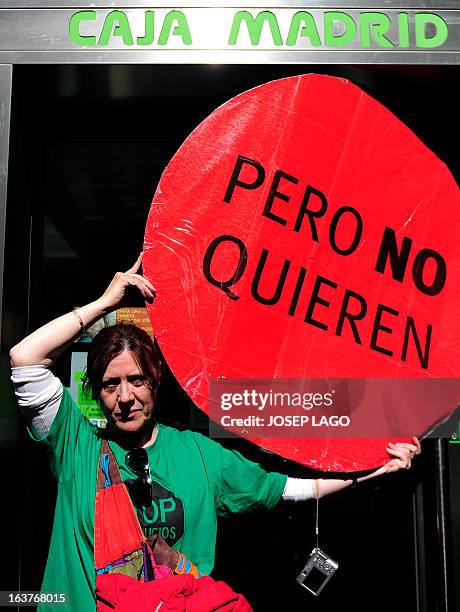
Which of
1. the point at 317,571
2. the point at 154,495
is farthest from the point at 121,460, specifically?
the point at 317,571

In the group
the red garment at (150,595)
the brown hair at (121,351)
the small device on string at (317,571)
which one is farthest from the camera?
the small device on string at (317,571)

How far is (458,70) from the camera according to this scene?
291 cm

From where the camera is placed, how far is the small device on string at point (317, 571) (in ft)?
9.46

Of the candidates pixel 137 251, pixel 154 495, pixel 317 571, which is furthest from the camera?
pixel 137 251

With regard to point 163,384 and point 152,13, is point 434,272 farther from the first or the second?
point 152,13

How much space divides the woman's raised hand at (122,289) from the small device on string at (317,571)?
1.03m

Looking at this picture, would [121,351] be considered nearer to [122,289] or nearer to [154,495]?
[122,289]

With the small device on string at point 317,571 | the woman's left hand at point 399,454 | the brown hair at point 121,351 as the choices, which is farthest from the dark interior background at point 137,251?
the woman's left hand at point 399,454

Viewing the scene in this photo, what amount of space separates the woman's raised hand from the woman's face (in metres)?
0.22

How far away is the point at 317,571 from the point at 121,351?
116cm

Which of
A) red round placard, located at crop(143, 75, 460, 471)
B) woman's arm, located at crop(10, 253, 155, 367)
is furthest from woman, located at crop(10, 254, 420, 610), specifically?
red round placard, located at crop(143, 75, 460, 471)

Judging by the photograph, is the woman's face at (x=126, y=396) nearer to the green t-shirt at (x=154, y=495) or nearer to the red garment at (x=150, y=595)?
the green t-shirt at (x=154, y=495)

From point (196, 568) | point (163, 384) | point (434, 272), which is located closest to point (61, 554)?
point (196, 568)

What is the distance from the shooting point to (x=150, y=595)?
8.21 ft
